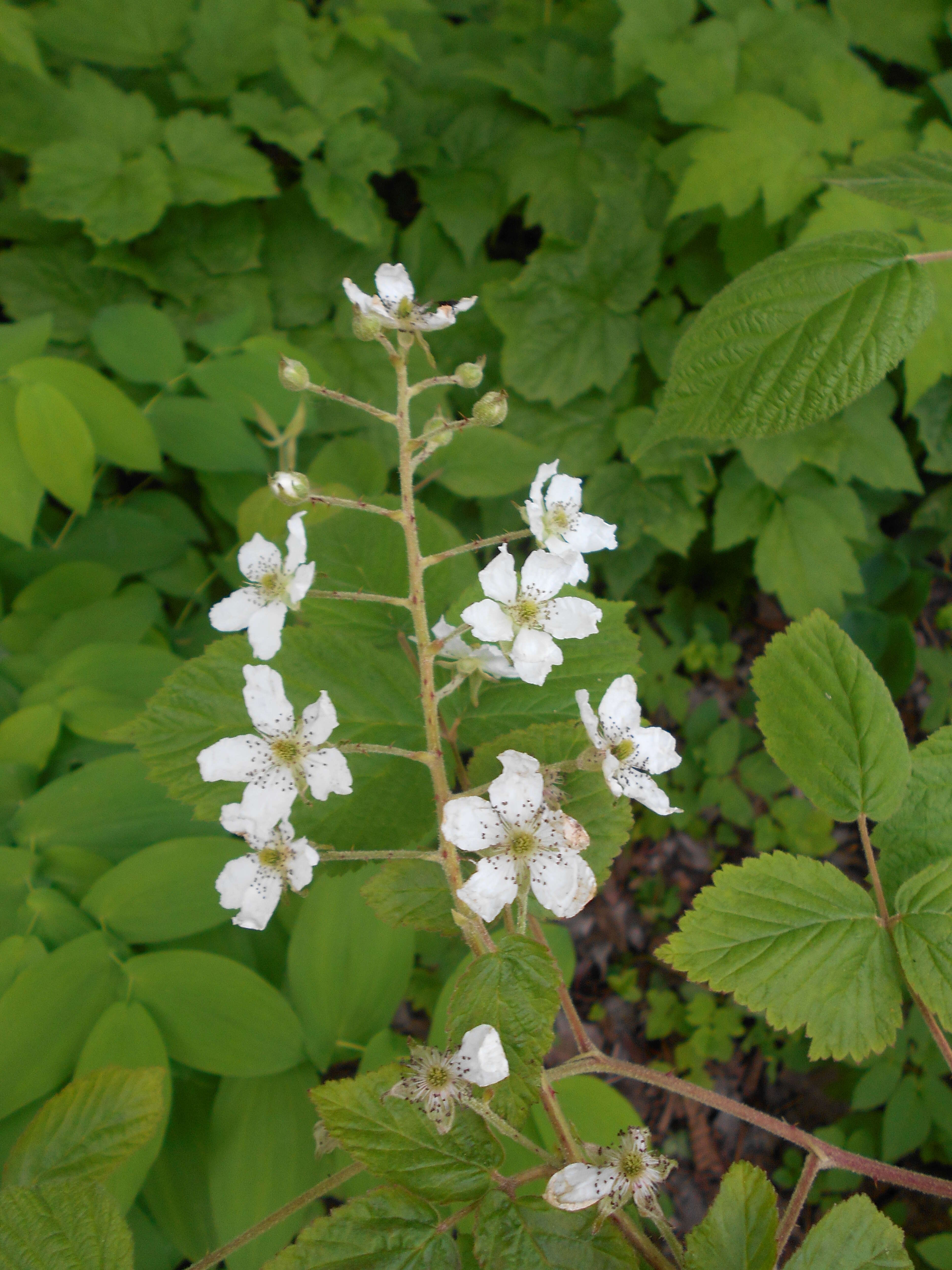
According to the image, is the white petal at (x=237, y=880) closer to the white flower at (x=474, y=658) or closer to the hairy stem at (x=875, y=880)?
the white flower at (x=474, y=658)

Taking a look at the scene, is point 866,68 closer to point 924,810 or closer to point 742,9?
point 742,9

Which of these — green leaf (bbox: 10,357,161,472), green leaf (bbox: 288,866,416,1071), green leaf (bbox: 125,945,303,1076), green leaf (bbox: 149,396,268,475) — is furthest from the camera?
green leaf (bbox: 149,396,268,475)

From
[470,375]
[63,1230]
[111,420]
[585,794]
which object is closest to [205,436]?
[111,420]

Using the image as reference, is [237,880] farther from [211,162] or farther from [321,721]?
[211,162]

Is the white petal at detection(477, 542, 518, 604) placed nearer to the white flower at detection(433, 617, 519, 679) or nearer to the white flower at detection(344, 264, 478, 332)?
the white flower at detection(433, 617, 519, 679)

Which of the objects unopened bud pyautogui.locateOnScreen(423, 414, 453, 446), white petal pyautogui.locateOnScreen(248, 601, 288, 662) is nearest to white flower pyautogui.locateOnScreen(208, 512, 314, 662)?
white petal pyautogui.locateOnScreen(248, 601, 288, 662)

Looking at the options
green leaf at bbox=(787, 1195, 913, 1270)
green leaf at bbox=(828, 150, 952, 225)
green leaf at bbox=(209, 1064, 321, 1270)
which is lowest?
green leaf at bbox=(209, 1064, 321, 1270)
